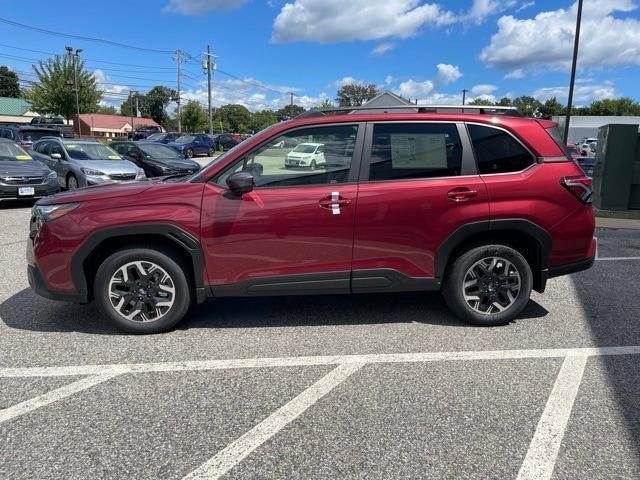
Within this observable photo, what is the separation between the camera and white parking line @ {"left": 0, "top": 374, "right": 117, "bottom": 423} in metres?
3.03

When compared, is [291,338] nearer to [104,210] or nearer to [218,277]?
[218,277]

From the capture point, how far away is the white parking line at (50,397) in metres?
3.03

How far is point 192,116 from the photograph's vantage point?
74438 millimetres

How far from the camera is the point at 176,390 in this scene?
10.8 feet

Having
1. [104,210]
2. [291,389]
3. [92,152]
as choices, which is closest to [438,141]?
[291,389]

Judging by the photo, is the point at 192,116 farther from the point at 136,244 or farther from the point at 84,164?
the point at 136,244

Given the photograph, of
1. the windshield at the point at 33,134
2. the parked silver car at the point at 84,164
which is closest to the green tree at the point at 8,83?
the windshield at the point at 33,134

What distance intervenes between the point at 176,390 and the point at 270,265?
123 cm

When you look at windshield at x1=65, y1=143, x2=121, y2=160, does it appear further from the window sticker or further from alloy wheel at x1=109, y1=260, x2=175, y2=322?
the window sticker

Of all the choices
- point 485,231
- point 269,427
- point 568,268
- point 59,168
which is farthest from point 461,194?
point 59,168

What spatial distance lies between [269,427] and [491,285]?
2.41 metres

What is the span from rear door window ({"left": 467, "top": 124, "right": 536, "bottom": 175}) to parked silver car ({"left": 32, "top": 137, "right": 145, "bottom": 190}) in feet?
31.5

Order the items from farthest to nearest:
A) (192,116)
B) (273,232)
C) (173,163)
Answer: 1. (192,116)
2. (173,163)
3. (273,232)

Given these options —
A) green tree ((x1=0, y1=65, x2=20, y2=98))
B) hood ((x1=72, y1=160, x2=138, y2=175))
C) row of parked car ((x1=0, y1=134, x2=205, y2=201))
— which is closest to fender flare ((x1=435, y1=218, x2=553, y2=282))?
row of parked car ((x1=0, y1=134, x2=205, y2=201))
